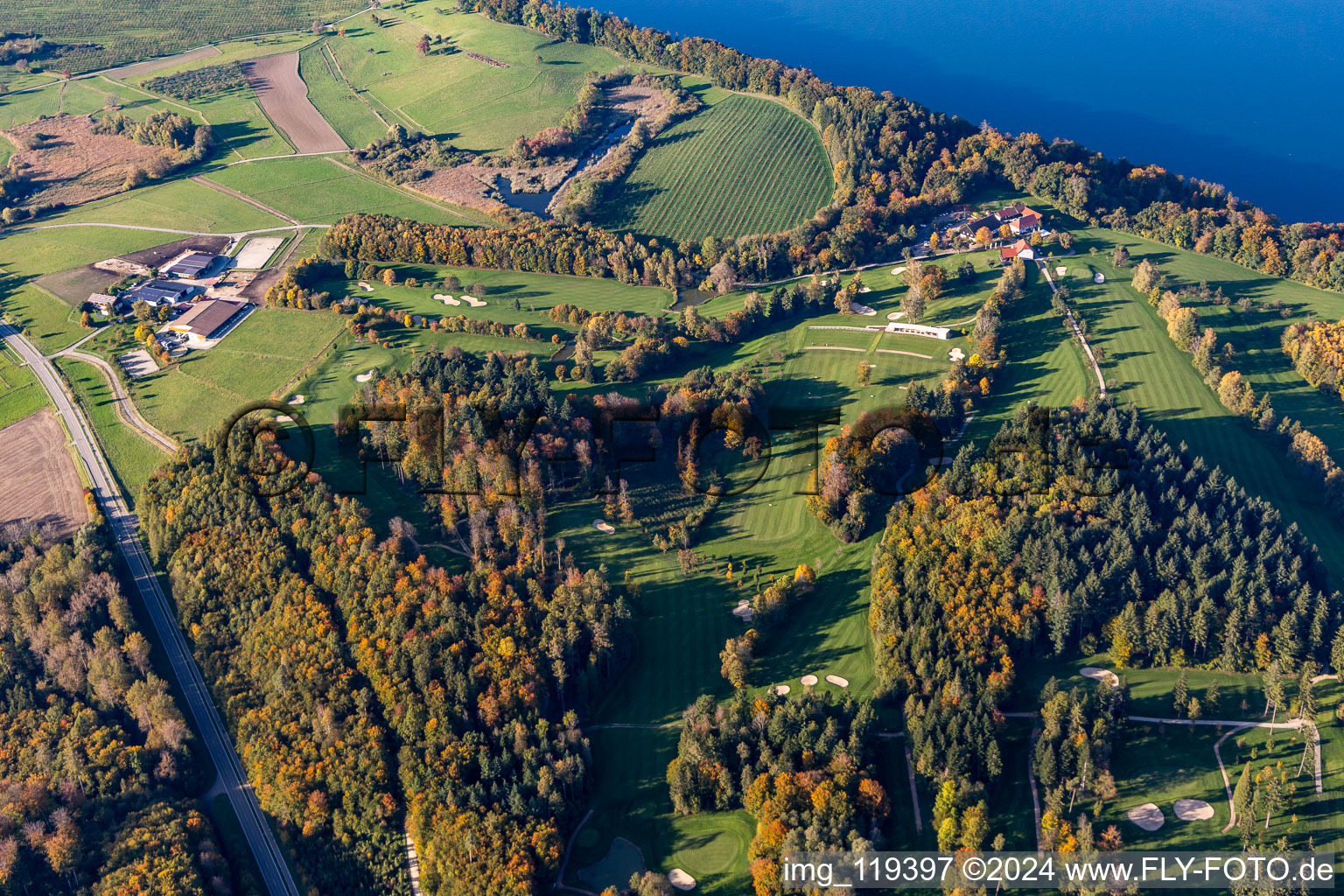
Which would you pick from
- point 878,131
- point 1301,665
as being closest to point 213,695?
point 1301,665

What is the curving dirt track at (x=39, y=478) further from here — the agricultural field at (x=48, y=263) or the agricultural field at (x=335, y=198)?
the agricultural field at (x=335, y=198)

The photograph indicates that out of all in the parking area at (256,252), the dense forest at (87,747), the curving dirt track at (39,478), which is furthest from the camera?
the parking area at (256,252)

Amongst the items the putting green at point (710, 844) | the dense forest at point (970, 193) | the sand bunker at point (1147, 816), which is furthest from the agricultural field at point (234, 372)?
the sand bunker at point (1147, 816)

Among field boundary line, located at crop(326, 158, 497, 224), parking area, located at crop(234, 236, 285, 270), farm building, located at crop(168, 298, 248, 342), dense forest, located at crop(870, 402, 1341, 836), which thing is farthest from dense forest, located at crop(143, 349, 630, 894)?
field boundary line, located at crop(326, 158, 497, 224)

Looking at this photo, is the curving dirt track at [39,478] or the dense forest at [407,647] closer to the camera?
the dense forest at [407,647]

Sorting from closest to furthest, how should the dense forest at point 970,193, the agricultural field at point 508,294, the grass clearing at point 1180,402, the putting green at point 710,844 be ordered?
the putting green at point 710,844, the grass clearing at point 1180,402, the agricultural field at point 508,294, the dense forest at point 970,193

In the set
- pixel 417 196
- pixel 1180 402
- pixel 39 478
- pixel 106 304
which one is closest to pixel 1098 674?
pixel 1180 402
